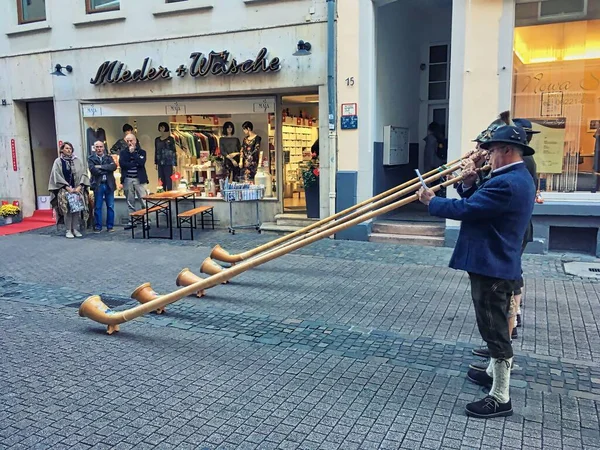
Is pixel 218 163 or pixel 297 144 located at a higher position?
pixel 297 144

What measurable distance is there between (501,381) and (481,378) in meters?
0.46

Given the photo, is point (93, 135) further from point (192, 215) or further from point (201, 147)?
point (192, 215)

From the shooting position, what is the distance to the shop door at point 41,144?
13.1m

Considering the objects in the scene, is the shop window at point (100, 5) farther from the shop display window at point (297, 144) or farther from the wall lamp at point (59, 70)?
the shop display window at point (297, 144)

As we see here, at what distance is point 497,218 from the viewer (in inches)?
137

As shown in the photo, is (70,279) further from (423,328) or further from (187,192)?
(423,328)

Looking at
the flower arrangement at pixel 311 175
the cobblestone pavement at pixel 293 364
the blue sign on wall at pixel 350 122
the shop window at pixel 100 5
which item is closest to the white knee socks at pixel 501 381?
the cobblestone pavement at pixel 293 364

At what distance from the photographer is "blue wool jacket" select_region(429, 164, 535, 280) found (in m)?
3.39

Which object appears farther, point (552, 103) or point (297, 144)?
point (297, 144)

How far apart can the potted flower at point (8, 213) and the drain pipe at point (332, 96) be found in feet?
25.7

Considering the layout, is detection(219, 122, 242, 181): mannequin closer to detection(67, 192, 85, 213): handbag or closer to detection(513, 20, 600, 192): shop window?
detection(67, 192, 85, 213): handbag

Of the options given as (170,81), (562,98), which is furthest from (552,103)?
(170,81)

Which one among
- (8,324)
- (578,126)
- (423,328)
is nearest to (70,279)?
(8,324)

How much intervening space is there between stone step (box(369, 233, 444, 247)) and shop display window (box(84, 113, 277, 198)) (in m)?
2.67
